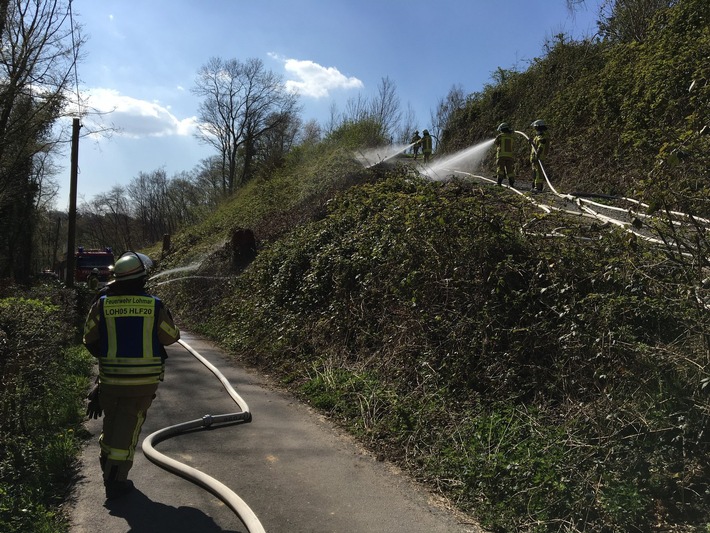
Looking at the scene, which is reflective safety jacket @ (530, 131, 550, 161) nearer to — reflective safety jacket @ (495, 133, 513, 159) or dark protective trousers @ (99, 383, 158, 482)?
reflective safety jacket @ (495, 133, 513, 159)

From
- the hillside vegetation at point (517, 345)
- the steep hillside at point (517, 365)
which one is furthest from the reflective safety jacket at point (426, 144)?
the steep hillside at point (517, 365)

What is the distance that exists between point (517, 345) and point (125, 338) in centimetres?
356

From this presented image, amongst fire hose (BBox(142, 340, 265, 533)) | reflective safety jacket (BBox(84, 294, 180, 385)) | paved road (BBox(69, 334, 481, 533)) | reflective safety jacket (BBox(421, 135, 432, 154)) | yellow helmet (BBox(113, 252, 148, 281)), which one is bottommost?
paved road (BBox(69, 334, 481, 533))

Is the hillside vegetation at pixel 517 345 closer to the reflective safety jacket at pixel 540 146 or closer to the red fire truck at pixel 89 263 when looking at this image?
the reflective safety jacket at pixel 540 146

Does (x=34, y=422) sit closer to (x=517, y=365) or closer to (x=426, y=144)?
(x=517, y=365)

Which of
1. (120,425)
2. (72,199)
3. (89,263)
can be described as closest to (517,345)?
(120,425)

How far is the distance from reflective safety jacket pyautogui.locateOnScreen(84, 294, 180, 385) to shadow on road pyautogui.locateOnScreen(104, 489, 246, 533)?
0.87 metres

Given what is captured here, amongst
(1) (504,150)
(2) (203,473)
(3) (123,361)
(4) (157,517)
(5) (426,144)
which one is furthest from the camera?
(5) (426,144)

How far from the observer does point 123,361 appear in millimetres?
3840

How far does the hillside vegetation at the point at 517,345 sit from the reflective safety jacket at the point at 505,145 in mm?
2933

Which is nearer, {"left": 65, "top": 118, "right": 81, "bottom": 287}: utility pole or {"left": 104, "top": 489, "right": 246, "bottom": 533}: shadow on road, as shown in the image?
{"left": 104, "top": 489, "right": 246, "bottom": 533}: shadow on road

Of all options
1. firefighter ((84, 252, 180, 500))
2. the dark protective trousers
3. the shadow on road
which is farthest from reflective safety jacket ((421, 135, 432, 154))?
the shadow on road

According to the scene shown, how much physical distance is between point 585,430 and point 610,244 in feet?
6.62

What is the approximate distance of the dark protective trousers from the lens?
378 centimetres
